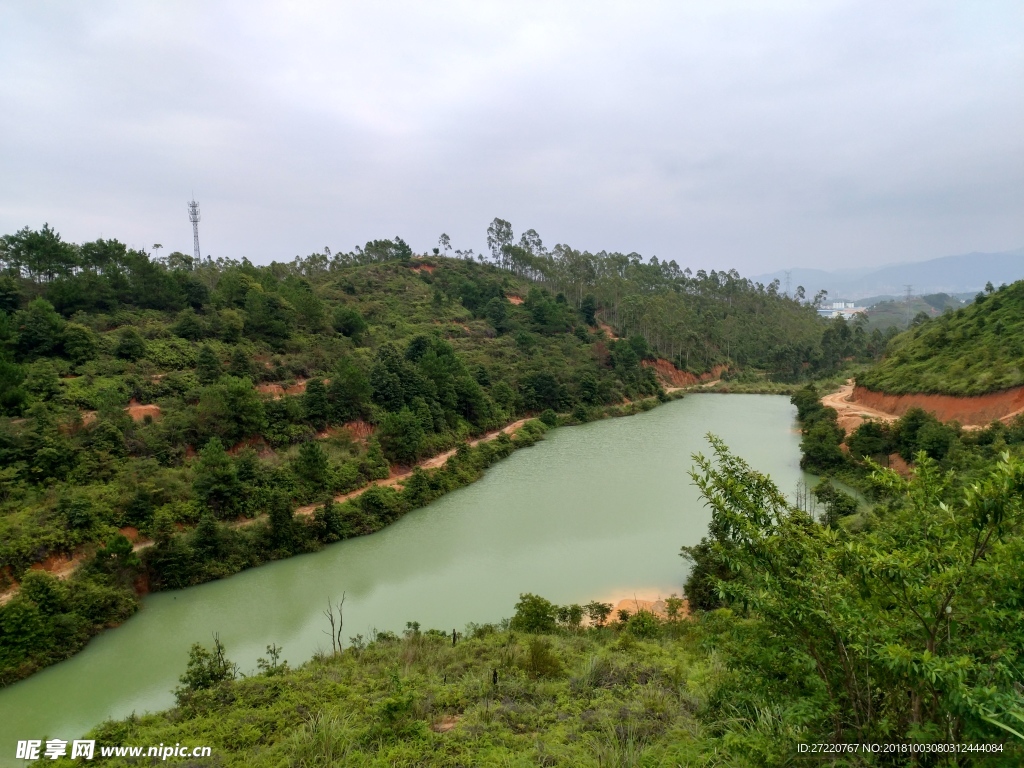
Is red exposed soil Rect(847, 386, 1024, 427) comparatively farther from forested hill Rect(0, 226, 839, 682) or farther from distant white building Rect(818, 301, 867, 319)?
distant white building Rect(818, 301, 867, 319)

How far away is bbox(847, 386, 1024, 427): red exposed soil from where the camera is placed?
17.7 metres

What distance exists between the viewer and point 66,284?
68.6 ft

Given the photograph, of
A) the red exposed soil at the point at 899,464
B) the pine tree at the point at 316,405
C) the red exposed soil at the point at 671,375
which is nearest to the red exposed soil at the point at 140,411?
the pine tree at the point at 316,405

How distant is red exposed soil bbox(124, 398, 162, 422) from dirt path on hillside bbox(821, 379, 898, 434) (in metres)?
24.0

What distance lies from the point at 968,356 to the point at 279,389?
2677cm

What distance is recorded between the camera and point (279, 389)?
20141 millimetres

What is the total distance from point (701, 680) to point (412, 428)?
14887mm

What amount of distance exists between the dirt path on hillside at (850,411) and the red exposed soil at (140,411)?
78.7 feet

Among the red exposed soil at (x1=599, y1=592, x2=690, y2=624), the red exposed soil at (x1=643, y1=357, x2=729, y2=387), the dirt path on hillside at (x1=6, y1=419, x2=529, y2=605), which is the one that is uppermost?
the red exposed soil at (x1=643, y1=357, x2=729, y2=387)

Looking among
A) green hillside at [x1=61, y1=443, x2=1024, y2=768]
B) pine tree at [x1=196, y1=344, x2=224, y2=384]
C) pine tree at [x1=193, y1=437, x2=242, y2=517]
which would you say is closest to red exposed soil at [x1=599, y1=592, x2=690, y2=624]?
green hillside at [x1=61, y1=443, x2=1024, y2=768]

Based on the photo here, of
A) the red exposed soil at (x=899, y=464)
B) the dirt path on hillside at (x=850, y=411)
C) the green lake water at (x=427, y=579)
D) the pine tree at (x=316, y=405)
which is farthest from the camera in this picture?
the dirt path on hillside at (x=850, y=411)

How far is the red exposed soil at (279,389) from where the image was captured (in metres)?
19.6

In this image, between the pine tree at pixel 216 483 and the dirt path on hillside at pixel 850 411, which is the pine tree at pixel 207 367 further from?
the dirt path on hillside at pixel 850 411

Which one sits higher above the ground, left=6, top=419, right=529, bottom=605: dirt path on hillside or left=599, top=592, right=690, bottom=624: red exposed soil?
left=6, top=419, right=529, bottom=605: dirt path on hillside
